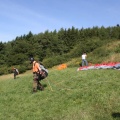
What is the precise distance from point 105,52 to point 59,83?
33217mm

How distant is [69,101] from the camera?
17.8 meters

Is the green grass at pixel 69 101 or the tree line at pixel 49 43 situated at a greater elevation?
the tree line at pixel 49 43

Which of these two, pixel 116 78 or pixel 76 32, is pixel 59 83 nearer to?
pixel 116 78

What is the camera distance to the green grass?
50.6 ft

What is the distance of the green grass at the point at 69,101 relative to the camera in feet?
50.6

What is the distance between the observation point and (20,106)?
63.0 ft

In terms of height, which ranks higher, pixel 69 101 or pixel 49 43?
pixel 49 43

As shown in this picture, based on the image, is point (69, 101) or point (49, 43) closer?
point (69, 101)

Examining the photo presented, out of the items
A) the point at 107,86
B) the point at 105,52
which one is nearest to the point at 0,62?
the point at 105,52

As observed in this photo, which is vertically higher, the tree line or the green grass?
the tree line

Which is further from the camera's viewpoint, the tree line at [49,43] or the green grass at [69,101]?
the tree line at [49,43]

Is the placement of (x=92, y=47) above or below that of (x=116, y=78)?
above

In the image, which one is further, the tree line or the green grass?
the tree line

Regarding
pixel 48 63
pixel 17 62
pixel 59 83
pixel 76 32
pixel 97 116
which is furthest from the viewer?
pixel 76 32
